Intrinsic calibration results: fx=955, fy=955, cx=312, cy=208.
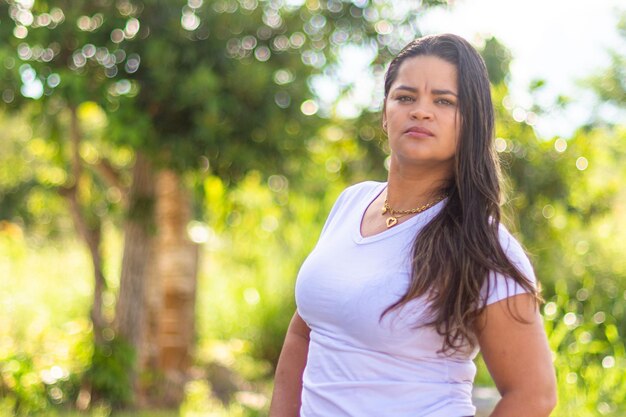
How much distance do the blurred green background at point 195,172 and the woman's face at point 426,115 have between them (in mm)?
2868

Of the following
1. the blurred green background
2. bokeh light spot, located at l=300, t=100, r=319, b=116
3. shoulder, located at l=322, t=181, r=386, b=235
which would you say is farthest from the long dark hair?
bokeh light spot, located at l=300, t=100, r=319, b=116

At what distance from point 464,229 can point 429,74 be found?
0.35 m

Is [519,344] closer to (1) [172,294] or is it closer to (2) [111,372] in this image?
(2) [111,372]

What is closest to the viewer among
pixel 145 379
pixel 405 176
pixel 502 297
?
pixel 502 297

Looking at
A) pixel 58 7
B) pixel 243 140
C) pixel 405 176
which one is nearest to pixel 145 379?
pixel 243 140

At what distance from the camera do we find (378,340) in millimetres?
1900

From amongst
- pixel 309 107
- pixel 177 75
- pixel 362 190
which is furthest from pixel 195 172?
pixel 362 190

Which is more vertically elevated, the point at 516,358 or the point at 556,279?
the point at 516,358

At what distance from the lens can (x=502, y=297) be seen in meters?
1.81

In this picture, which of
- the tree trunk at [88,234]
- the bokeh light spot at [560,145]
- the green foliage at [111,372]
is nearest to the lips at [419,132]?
the tree trunk at [88,234]

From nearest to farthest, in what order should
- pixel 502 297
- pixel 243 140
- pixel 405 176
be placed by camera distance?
pixel 502 297 → pixel 405 176 → pixel 243 140

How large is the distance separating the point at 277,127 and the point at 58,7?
1.46 meters

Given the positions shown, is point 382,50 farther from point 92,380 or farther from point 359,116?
point 92,380

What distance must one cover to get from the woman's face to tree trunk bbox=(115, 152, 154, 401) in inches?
179
